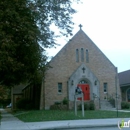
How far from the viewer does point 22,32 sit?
15859mm

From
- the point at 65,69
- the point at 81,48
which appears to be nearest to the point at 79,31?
the point at 81,48

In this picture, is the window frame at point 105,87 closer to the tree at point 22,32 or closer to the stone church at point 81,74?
the stone church at point 81,74

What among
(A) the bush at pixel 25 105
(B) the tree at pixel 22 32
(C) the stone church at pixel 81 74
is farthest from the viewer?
(A) the bush at pixel 25 105

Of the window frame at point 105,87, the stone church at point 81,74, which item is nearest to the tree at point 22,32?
the stone church at point 81,74

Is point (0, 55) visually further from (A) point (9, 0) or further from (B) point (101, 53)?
(B) point (101, 53)

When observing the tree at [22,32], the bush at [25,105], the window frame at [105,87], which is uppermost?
the tree at [22,32]

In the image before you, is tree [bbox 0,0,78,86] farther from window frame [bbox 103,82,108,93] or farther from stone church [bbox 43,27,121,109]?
window frame [bbox 103,82,108,93]

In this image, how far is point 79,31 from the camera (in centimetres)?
3859

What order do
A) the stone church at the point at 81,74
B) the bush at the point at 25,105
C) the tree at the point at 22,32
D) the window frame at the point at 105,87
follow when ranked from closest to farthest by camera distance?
the tree at the point at 22,32 < the stone church at the point at 81,74 < the window frame at the point at 105,87 < the bush at the point at 25,105

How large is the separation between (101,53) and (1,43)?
962 inches

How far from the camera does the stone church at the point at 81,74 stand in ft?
120

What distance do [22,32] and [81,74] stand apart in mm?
21374

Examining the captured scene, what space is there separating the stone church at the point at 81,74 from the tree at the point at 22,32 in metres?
12.9

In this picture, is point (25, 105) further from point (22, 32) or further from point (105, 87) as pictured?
point (22, 32)
